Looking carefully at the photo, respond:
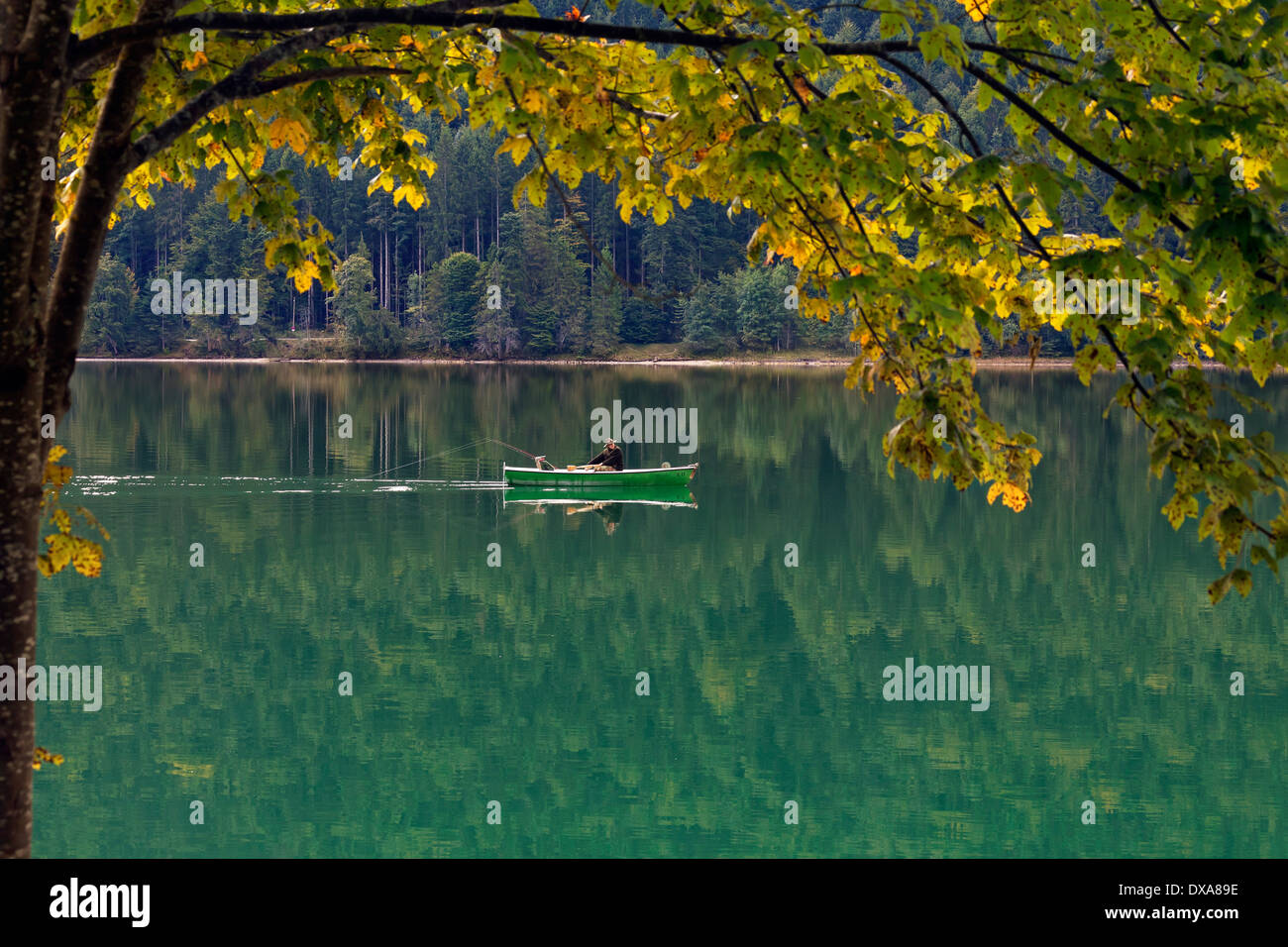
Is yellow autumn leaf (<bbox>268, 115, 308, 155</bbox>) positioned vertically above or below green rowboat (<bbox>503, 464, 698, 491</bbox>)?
above

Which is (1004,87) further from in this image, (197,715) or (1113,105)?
(197,715)

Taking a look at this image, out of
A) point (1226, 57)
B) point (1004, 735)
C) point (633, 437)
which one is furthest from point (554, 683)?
point (633, 437)

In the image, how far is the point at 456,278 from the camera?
121875mm

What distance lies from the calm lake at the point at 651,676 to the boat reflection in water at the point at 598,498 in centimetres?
66

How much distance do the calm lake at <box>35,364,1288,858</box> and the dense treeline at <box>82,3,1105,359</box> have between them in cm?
8387

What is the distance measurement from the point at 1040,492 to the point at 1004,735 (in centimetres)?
2295

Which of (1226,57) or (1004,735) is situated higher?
(1226,57)

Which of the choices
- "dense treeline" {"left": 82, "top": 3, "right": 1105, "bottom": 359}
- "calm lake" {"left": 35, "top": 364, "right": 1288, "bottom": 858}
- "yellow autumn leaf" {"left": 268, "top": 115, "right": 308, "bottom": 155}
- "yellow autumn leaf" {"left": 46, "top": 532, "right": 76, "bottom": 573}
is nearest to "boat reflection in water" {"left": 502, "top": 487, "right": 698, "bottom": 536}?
"calm lake" {"left": 35, "top": 364, "right": 1288, "bottom": 858}

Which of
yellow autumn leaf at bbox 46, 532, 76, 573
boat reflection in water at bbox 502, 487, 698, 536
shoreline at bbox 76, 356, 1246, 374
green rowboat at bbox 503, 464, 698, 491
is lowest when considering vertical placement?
boat reflection in water at bbox 502, 487, 698, 536

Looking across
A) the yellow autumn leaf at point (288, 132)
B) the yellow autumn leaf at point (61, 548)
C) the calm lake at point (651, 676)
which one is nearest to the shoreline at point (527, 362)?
the calm lake at point (651, 676)

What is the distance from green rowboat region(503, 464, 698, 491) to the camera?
39.9 meters

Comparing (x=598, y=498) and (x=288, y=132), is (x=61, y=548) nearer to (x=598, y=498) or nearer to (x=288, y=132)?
(x=288, y=132)

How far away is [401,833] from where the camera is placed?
14.6 metres

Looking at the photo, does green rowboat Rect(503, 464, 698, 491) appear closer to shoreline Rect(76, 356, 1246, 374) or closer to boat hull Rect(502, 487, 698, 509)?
boat hull Rect(502, 487, 698, 509)
